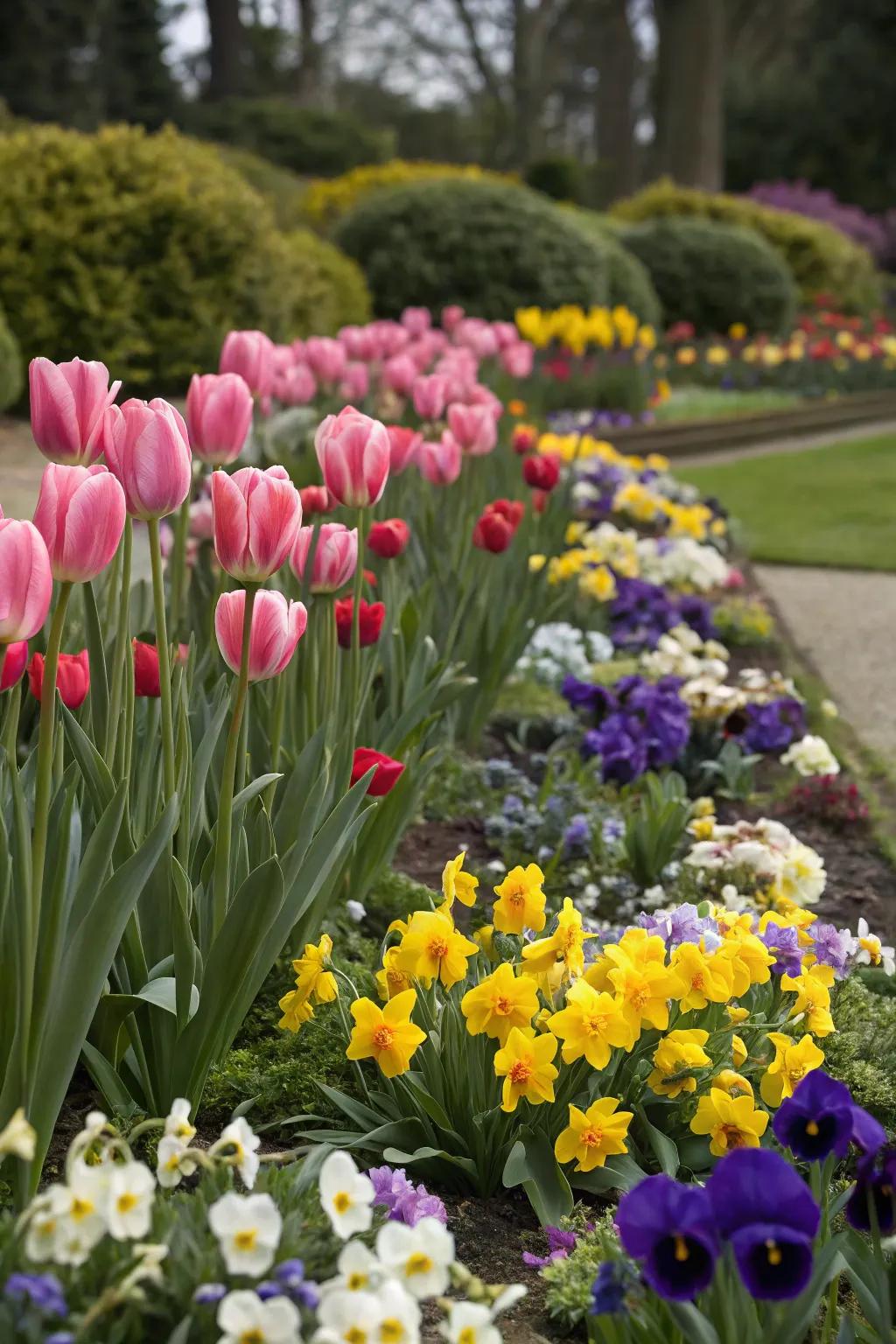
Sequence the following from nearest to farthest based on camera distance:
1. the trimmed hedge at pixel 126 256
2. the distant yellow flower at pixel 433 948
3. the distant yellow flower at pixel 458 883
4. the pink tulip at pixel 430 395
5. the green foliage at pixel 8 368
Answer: the distant yellow flower at pixel 433 948 < the distant yellow flower at pixel 458 883 < the pink tulip at pixel 430 395 < the green foliage at pixel 8 368 < the trimmed hedge at pixel 126 256

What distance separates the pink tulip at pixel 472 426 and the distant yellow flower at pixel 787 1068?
211cm

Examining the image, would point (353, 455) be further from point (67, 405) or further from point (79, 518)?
point (79, 518)

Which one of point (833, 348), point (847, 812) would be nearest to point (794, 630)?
point (847, 812)

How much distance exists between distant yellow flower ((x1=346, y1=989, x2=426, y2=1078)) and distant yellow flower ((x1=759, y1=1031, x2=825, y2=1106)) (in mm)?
442

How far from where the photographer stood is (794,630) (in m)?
5.20

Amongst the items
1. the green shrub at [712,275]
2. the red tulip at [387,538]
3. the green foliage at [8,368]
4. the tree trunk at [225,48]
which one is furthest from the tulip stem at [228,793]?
the tree trunk at [225,48]

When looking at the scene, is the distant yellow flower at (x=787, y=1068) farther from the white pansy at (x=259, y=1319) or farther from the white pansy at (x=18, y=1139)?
the white pansy at (x=18, y=1139)

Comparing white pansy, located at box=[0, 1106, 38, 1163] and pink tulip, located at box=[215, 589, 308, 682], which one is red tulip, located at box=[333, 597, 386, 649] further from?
white pansy, located at box=[0, 1106, 38, 1163]

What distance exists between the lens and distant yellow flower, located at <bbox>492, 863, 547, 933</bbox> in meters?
1.88

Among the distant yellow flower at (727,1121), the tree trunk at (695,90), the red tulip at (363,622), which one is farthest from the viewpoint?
the tree trunk at (695,90)

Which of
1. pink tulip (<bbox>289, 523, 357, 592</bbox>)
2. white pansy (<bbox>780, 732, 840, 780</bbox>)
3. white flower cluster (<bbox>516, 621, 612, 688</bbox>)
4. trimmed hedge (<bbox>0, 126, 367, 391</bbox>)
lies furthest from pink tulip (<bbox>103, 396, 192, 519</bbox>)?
trimmed hedge (<bbox>0, 126, 367, 391</bbox>)

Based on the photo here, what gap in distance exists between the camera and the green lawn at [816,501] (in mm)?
6492

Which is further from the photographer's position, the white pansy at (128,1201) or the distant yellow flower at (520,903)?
the distant yellow flower at (520,903)

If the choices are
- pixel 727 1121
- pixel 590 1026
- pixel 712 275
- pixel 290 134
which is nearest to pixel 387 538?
pixel 590 1026
